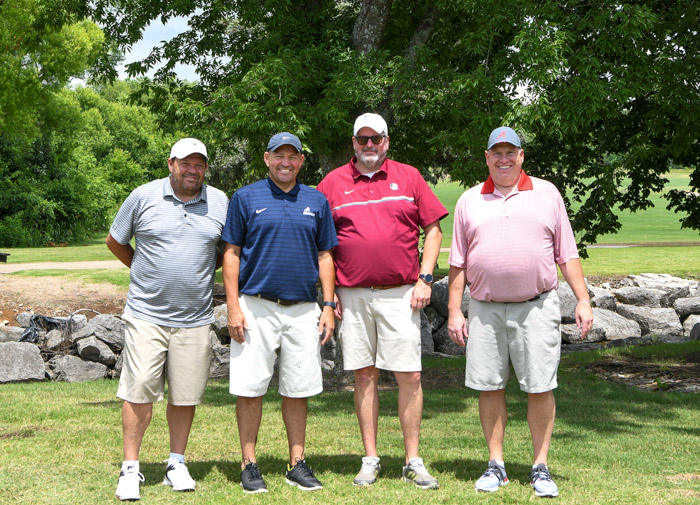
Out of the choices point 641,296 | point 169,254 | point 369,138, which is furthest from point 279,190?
point 641,296

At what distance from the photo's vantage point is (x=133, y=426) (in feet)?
16.8

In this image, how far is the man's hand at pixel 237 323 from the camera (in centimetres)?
509

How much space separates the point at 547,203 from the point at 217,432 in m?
3.66

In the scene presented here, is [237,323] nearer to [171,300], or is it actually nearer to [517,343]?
[171,300]

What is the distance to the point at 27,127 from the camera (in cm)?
2897

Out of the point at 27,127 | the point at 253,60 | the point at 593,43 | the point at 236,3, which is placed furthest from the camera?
the point at 27,127

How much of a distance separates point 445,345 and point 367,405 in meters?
11.4

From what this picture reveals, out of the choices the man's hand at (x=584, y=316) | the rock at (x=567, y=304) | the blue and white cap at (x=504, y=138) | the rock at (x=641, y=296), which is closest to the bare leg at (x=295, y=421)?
the man's hand at (x=584, y=316)

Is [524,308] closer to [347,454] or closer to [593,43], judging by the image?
[347,454]

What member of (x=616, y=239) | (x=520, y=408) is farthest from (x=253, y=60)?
(x=616, y=239)

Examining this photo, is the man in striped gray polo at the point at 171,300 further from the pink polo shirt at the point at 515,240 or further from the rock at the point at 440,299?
the rock at the point at 440,299

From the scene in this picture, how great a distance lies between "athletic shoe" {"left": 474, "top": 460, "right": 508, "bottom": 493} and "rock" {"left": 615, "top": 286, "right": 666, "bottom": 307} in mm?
16767

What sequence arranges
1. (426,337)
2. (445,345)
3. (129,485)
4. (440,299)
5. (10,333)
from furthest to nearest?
(440,299)
(445,345)
(426,337)
(10,333)
(129,485)

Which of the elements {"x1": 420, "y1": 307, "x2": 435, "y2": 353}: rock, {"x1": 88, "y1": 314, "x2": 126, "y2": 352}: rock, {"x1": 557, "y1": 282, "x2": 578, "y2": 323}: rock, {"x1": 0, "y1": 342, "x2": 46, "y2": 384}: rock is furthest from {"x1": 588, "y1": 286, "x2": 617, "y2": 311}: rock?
{"x1": 0, "y1": 342, "x2": 46, "y2": 384}: rock
